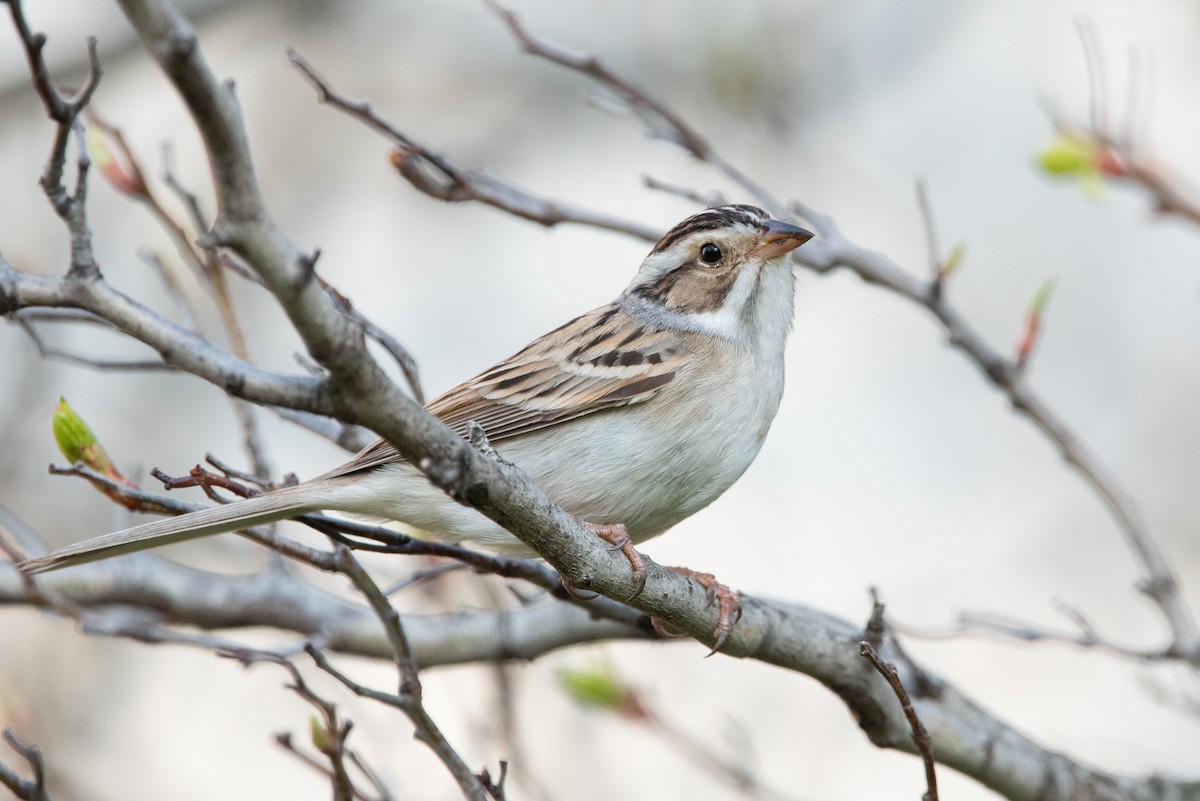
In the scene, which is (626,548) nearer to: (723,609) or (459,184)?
(723,609)

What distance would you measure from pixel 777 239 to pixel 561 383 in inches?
39.5

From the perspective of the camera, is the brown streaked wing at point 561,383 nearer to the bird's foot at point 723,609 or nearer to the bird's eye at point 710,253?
the bird's eye at point 710,253

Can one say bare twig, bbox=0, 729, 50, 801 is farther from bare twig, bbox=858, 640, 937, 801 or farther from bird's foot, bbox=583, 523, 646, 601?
bare twig, bbox=858, 640, 937, 801

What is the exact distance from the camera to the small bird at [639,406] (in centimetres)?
399

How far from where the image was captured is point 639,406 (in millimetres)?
4406

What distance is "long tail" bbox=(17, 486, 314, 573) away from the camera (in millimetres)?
3141

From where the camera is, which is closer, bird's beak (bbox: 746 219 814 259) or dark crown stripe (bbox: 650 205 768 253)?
bird's beak (bbox: 746 219 814 259)

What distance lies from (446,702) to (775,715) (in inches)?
95.9

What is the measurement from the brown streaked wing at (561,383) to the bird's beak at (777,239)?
0.48 metres

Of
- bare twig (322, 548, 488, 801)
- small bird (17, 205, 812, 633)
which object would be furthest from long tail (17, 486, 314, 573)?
bare twig (322, 548, 488, 801)

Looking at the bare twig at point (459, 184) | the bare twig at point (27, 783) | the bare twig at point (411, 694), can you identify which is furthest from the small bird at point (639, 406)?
the bare twig at point (27, 783)

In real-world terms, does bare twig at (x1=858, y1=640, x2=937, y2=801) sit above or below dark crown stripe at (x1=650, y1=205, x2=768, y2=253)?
below

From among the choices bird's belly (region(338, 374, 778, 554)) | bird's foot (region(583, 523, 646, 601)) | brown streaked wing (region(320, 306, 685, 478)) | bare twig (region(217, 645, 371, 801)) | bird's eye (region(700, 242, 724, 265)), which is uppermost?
bird's eye (region(700, 242, 724, 265))

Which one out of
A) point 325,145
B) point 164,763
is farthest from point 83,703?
point 325,145
